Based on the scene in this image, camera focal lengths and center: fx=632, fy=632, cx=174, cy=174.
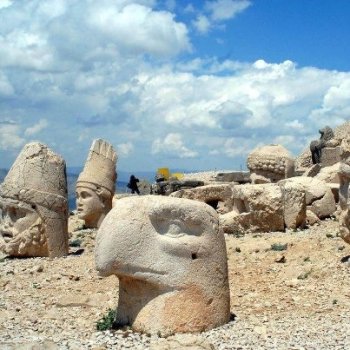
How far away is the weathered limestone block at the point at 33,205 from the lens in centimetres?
1187

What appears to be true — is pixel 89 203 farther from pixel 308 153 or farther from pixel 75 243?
pixel 308 153

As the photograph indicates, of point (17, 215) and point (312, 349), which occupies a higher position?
point (17, 215)

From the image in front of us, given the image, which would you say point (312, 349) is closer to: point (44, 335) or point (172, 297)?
point (172, 297)

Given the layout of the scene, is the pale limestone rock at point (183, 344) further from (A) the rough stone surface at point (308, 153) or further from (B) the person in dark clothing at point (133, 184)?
(B) the person in dark clothing at point (133, 184)

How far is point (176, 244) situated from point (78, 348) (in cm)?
145

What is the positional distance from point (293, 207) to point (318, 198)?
1551 millimetres

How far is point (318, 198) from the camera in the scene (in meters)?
15.0

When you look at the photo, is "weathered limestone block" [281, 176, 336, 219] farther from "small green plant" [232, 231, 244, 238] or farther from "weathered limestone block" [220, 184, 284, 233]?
"small green plant" [232, 231, 244, 238]

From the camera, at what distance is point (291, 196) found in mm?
13789

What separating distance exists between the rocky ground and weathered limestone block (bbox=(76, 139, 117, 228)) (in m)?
2.55

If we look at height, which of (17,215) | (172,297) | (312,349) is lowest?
(312,349)

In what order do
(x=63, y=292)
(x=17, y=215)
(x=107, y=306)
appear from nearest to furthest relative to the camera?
1. (x=107, y=306)
2. (x=63, y=292)
3. (x=17, y=215)

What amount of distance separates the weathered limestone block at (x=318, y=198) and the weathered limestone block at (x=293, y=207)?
902 millimetres

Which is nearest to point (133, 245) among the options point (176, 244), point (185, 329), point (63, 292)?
point (176, 244)
